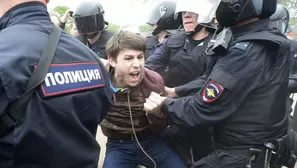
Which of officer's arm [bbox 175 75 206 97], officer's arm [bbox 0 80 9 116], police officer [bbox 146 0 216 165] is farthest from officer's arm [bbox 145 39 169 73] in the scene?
officer's arm [bbox 0 80 9 116]

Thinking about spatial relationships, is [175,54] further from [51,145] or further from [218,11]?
[51,145]

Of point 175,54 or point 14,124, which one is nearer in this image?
point 14,124

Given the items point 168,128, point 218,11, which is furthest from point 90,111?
point 168,128

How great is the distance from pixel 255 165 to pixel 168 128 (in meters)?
0.84

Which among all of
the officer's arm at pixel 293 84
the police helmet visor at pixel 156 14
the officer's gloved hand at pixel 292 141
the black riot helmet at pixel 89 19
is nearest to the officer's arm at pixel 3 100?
the officer's gloved hand at pixel 292 141

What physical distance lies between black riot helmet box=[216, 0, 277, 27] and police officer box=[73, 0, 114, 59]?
6.77 ft

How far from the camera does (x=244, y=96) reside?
83.7 inches

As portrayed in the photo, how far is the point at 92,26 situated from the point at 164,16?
1025mm

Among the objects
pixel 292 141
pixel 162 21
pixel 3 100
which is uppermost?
pixel 3 100

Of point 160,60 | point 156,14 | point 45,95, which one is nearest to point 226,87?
point 45,95

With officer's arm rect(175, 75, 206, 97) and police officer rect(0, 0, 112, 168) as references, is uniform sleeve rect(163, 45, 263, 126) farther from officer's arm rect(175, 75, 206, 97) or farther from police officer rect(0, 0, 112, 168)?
police officer rect(0, 0, 112, 168)

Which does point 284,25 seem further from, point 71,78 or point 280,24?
point 71,78

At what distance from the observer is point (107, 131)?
108 inches

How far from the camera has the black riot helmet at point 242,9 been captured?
2.17 meters
